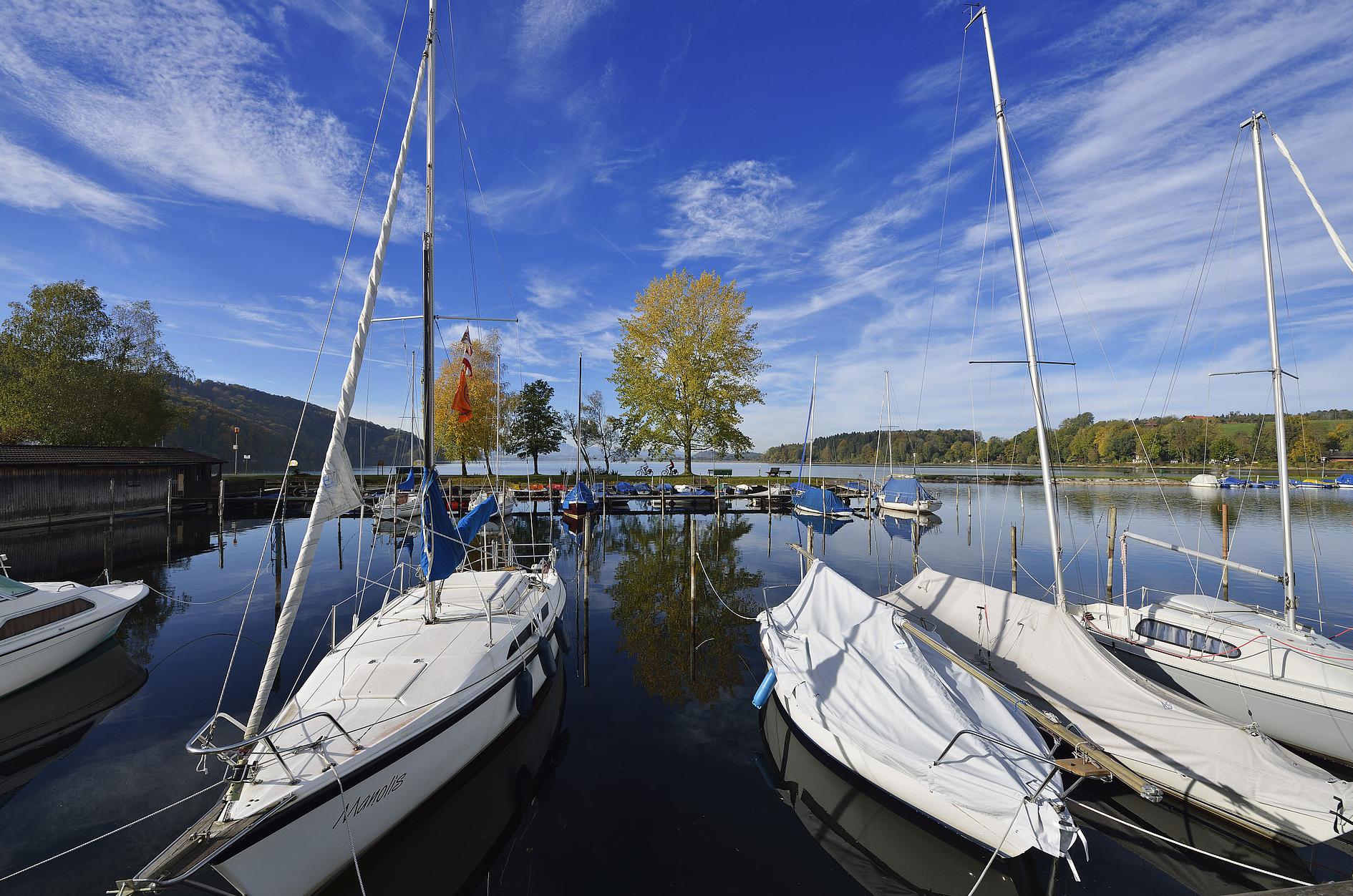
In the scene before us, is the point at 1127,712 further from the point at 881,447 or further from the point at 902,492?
the point at 881,447

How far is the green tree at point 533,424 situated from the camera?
173ft

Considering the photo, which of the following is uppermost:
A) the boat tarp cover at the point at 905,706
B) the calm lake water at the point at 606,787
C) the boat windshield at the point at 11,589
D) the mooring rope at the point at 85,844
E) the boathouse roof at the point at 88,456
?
the boathouse roof at the point at 88,456

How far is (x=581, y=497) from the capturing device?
34969 mm

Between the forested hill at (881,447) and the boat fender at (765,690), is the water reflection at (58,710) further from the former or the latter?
the forested hill at (881,447)

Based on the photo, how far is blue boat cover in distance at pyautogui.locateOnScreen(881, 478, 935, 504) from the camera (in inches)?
1554

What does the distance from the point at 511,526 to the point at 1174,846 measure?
3118cm

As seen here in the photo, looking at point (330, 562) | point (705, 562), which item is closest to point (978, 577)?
point (705, 562)

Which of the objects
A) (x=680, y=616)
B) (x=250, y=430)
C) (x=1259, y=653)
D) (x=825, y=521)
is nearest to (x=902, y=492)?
(x=825, y=521)

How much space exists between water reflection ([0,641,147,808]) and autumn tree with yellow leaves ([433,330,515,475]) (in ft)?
100

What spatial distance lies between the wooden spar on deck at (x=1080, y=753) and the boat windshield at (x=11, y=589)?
1787cm

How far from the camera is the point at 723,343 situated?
43938 millimetres

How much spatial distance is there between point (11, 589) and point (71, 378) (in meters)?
41.5

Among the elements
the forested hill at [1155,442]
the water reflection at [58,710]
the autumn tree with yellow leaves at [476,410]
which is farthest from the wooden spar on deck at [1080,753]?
the forested hill at [1155,442]

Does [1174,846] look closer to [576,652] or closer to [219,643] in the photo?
[576,652]
